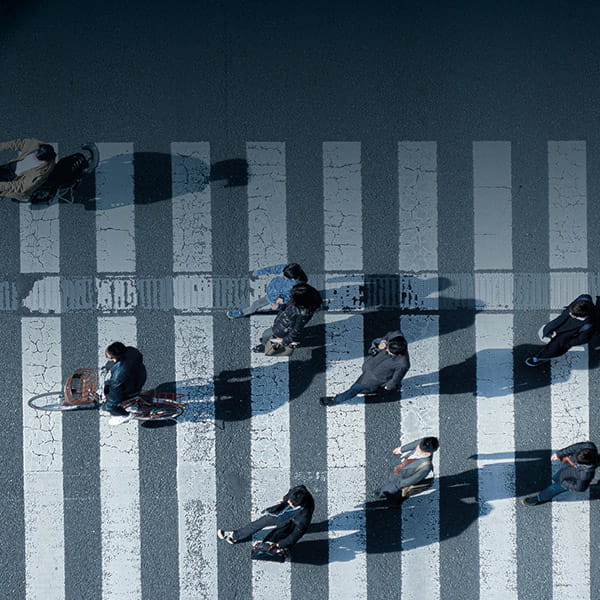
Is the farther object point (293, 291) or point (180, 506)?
point (180, 506)

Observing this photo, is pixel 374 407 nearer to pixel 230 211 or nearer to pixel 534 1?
pixel 230 211

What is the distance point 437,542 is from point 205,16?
8.87 m

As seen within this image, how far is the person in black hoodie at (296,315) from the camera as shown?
8305 mm

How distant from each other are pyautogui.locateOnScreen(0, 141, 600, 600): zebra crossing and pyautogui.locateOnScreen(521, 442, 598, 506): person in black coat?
463mm

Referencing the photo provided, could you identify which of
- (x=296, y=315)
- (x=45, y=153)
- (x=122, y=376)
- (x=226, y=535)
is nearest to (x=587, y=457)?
(x=296, y=315)

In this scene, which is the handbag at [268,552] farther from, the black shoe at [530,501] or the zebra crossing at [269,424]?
the black shoe at [530,501]

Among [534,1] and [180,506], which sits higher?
[534,1]

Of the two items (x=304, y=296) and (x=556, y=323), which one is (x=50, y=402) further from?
(x=556, y=323)

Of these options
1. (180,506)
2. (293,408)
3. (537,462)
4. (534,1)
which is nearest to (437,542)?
(537,462)

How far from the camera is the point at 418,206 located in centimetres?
962

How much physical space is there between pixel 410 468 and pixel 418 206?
3912 mm

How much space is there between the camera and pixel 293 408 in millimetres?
9594

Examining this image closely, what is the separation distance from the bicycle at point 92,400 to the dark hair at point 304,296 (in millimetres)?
2656

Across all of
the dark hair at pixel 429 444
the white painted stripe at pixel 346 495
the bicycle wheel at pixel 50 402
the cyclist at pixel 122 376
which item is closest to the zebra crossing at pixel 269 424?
the white painted stripe at pixel 346 495
